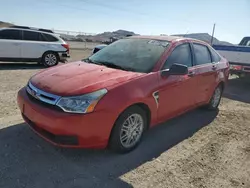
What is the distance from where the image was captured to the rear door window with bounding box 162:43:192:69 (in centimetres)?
423

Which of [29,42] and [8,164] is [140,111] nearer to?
[8,164]

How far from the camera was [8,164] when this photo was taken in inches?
126

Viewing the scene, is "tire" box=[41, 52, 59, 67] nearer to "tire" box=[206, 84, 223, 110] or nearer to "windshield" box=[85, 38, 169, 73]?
"windshield" box=[85, 38, 169, 73]

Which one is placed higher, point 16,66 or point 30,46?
point 30,46

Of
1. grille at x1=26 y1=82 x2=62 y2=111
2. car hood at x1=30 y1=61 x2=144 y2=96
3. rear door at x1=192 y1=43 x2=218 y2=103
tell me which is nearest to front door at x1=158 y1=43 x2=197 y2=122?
rear door at x1=192 y1=43 x2=218 y2=103

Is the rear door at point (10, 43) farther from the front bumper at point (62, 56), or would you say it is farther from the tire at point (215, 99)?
the tire at point (215, 99)

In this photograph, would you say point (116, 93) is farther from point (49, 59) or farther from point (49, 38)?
point (49, 38)

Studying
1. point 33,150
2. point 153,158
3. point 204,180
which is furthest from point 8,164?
point 204,180

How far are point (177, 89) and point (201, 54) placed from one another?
1.39 m

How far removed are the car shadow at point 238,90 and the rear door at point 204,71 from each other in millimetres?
2469

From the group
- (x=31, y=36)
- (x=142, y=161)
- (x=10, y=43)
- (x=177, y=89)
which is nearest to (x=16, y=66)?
(x=10, y=43)

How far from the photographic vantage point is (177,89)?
169 inches

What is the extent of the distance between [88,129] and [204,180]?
157 cm

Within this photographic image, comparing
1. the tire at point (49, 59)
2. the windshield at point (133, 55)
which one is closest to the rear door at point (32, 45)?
the tire at point (49, 59)
